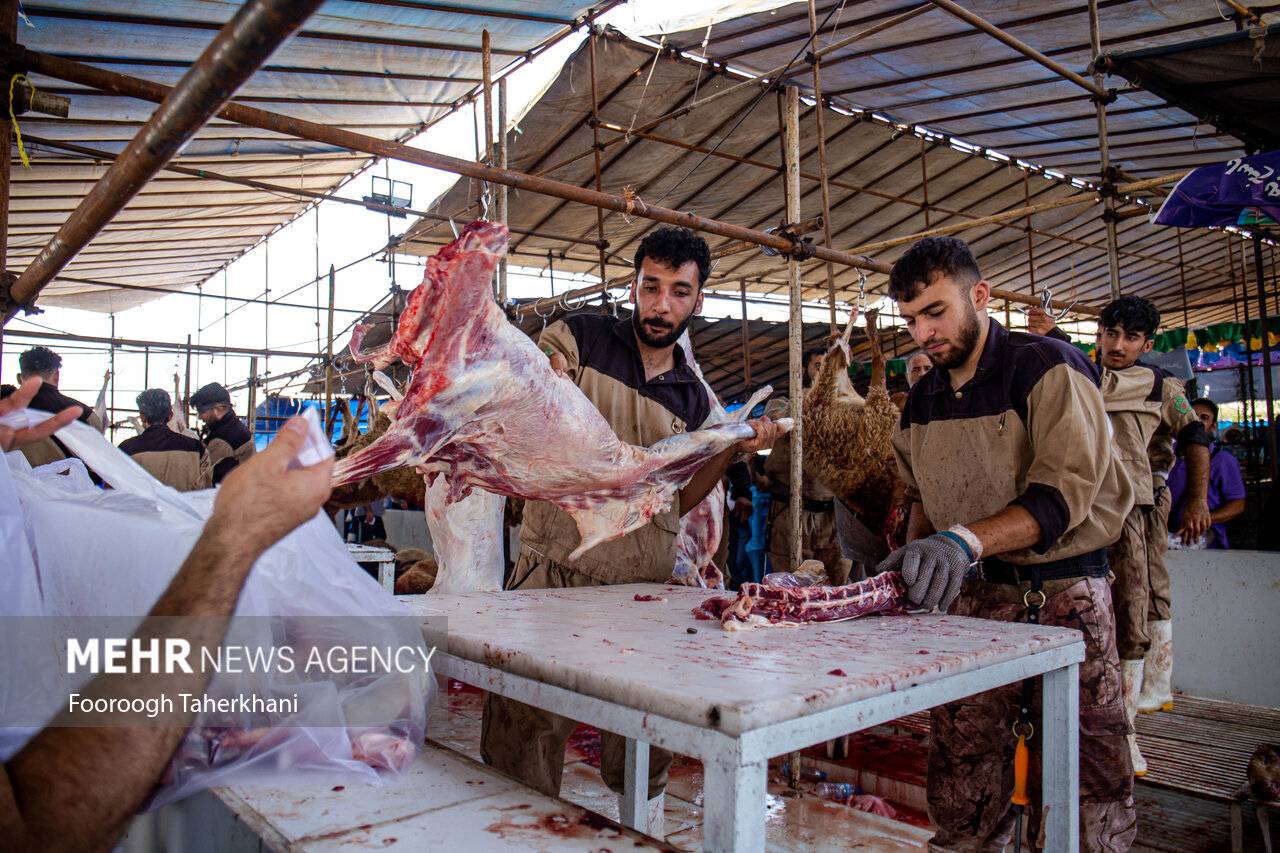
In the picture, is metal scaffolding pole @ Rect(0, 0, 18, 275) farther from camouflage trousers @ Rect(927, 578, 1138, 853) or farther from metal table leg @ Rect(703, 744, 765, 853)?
camouflage trousers @ Rect(927, 578, 1138, 853)

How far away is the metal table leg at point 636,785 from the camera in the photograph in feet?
8.68

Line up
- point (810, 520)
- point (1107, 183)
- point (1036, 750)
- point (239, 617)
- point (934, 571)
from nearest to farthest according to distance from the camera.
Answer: point (239, 617), point (934, 571), point (1036, 750), point (1107, 183), point (810, 520)

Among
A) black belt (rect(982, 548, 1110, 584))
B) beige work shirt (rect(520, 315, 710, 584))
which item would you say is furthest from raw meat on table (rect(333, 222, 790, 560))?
black belt (rect(982, 548, 1110, 584))

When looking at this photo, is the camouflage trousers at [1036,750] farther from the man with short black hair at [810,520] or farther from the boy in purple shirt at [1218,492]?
the boy in purple shirt at [1218,492]

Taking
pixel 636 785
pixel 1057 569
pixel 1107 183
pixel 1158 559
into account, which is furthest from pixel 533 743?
pixel 1107 183

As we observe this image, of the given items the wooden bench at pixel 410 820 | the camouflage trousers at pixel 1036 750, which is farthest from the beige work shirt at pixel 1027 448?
the wooden bench at pixel 410 820

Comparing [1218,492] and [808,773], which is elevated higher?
[1218,492]

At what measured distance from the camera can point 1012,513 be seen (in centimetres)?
215

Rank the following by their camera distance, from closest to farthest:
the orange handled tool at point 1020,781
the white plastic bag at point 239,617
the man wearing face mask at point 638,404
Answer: the white plastic bag at point 239,617
the orange handled tool at point 1020,781
the man wearing face mask at point 638,404

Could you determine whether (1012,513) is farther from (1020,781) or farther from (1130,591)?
(1130,591)

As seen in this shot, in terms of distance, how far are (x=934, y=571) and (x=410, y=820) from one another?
1373 millimetres

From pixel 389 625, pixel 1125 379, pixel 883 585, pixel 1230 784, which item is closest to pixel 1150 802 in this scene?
pixel 1230 784

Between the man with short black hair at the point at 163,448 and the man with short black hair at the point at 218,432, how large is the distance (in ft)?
0.66

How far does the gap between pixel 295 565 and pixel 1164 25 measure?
8.50 meters
